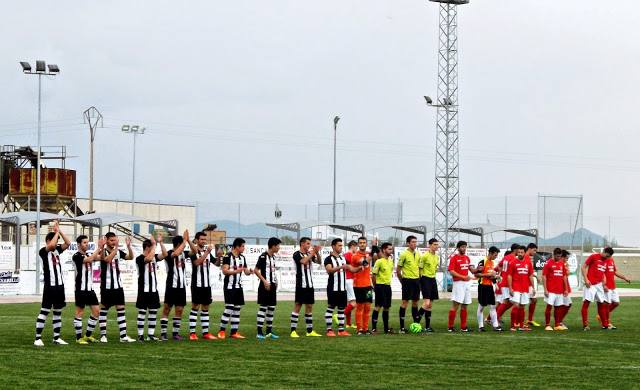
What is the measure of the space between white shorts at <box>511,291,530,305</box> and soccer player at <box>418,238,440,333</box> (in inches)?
77.5

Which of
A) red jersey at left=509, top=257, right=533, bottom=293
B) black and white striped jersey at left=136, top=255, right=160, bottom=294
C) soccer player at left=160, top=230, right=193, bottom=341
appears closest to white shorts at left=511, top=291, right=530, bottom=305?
red jersey at left=509, top=257, right=533, bottom=293

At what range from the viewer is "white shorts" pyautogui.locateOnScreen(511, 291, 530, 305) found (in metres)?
24.5

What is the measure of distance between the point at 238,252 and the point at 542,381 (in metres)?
8.34

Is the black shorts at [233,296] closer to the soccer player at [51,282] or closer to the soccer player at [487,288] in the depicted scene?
the soccer player at [51,282]

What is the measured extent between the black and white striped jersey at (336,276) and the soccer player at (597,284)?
20.6 feet

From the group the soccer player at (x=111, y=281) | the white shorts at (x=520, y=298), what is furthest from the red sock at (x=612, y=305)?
the soccer player at (x=111, y=281)

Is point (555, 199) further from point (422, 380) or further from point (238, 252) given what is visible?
point (422, 380)

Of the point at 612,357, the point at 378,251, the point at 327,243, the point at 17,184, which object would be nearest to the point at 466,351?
the point at 612,357

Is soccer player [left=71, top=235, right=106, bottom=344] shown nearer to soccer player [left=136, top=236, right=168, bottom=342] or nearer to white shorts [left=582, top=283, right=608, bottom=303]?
soccer player [left=136, top=236, right=168, bottom=342]

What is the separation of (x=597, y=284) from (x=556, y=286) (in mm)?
1074

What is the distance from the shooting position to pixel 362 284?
22641 millimetres

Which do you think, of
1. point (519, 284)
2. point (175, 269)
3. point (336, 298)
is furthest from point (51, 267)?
point (519, 284)

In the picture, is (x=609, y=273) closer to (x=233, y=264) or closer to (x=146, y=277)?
(x=233, y=264)

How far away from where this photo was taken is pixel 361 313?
22703mm
